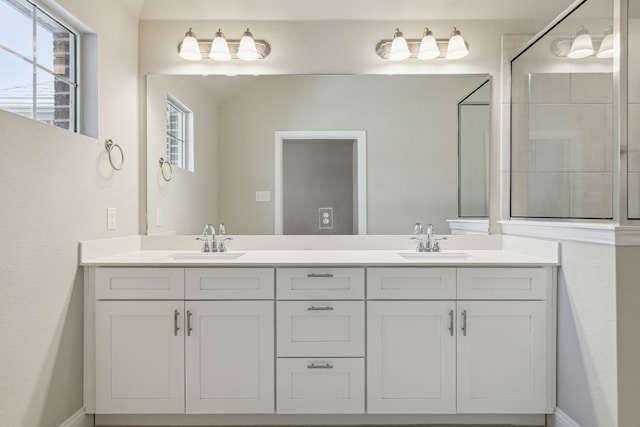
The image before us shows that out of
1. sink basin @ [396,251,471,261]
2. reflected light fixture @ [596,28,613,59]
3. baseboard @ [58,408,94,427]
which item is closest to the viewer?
reflected light fixture @ [596,28,613,59]

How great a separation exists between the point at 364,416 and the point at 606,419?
1.03 m

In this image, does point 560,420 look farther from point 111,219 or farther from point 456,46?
point 111,219

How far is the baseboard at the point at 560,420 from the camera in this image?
183cm

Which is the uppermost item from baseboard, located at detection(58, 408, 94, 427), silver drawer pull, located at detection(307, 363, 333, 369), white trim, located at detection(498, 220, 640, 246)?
white trim, located at detection(498, 220, 640, 246)

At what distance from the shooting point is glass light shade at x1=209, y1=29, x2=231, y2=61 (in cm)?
239

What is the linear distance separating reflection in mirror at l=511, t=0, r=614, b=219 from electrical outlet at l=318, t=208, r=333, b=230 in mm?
1115

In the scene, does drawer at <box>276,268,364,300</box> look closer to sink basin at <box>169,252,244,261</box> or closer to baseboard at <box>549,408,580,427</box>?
sink basin at <box>169,252,244,261</box>

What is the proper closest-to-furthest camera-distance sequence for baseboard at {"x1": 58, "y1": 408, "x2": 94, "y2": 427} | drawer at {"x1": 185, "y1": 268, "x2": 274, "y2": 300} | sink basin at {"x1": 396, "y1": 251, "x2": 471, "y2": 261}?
baseboard at {"x1": 58, "y1": 408, "x2": 94, "y2": 427}, drawer at {"x1": 185, "y1": 268, "x2": 274, "y2": 300}, sink basin at {"x1": 396, "y1": 251, "x2": 471, "y2": 261}

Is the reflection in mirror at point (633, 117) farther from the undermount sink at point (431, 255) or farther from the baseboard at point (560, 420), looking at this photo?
the baseboard at point (560, 420)

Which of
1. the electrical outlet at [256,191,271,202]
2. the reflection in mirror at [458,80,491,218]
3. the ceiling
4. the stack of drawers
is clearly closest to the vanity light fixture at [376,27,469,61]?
the ceiling

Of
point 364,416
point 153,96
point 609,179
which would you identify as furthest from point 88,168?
point 609,179

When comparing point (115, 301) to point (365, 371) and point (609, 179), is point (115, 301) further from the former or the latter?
point (609, 179)

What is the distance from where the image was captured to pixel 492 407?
1903mm

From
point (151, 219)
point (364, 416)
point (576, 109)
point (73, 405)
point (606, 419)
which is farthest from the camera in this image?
point (151, 219)
